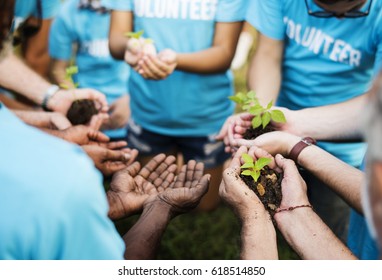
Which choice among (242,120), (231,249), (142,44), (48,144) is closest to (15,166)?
(48,144)

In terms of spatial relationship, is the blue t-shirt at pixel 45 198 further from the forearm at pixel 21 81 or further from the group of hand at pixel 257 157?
the forearm at pixel 21 81

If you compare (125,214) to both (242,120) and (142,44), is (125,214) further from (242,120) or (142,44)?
(142,44)

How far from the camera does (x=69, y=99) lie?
2.66m

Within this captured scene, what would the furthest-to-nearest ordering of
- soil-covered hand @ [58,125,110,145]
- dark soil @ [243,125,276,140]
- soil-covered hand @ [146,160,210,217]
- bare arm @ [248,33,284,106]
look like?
1. bare arm @ [248,33,284,106]
2. soil-covered hand @ [58,125,110,145]
3. dark soil @ [243,125,276,140]
4. soil-covered hand @ [146,160,210,217]

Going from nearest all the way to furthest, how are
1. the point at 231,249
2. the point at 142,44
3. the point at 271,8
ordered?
the point at 271,8, the point at 142,44, the point at 231,249

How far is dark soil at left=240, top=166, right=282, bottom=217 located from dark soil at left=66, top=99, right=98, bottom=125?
1.08m

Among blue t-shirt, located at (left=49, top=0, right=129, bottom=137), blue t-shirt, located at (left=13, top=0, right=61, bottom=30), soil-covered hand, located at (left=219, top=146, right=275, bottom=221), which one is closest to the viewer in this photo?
soil-covered hand, located at (left=219, top=146, right=275, bottom=221)

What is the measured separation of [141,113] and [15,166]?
193 cm

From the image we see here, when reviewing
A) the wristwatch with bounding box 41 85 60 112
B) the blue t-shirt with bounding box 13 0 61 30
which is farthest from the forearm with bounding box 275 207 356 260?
the blue t-shirt with bounding box 13 0 61 30

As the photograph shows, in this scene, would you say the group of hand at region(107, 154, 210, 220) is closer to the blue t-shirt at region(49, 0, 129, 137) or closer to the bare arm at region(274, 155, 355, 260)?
the bare arm at region(274, 155, 355, 260)

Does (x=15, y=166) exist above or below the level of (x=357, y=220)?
above

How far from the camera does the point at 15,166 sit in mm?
1130

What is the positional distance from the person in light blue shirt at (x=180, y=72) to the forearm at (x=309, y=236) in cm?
119

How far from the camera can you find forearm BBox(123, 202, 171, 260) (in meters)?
1.72
